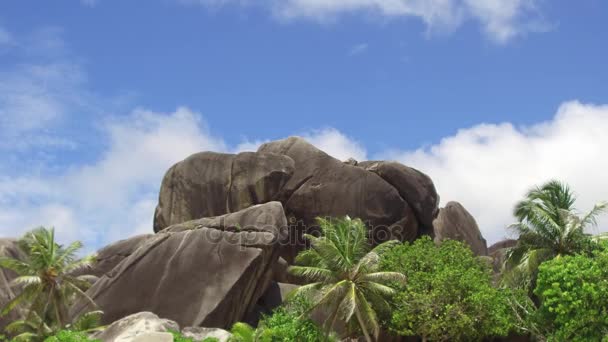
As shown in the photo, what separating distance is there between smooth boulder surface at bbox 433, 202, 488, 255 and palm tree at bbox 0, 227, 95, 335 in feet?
85.5

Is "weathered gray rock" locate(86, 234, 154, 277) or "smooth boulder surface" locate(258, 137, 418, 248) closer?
"weathered gray rock" locate(86, 234, 154, 277)

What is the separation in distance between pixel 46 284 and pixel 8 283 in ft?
29.1

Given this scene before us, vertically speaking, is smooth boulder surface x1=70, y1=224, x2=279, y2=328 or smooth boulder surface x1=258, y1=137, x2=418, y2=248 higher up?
smooth boulder surface x1=258, y1=137, x2=418, y2=248

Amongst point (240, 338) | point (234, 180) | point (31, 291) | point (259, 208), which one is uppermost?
point (234, 180)

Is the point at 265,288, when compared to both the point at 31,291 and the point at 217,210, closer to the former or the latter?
the point at 217,210

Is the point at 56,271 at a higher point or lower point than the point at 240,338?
higher

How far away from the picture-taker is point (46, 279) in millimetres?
40219

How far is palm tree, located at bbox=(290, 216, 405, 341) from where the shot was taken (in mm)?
34000

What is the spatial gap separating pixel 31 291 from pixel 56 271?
1.66 metres

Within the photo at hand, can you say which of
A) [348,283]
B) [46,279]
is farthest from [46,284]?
[348,283]

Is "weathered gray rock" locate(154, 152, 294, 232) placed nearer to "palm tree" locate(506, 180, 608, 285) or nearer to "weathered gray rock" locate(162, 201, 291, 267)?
"weathered gray rock" locate(162, 201, 291, 267)

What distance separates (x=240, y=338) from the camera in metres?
33.1

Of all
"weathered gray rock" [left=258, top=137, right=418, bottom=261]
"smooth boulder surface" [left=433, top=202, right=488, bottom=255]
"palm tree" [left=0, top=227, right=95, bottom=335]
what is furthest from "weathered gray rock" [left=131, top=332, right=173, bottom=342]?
"smooth boulder surface" [left=433, top=202, right=488, bottom=255]

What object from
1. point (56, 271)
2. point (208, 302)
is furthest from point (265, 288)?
point (56, 271)
